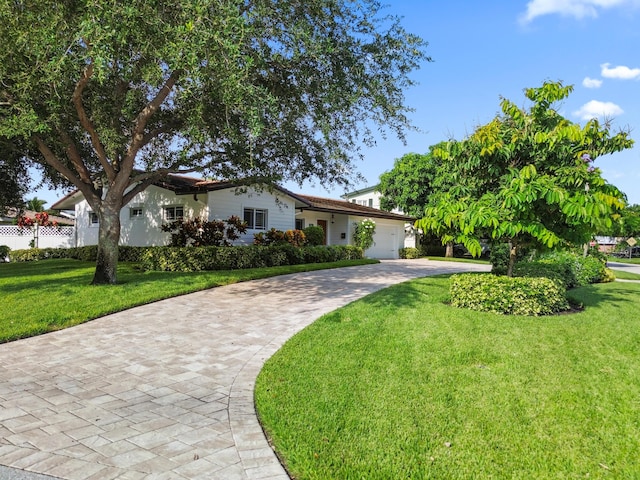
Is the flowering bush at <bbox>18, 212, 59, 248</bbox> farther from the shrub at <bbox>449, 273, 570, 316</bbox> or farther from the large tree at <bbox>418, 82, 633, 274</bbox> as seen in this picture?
the shrub at <bbox>449, 273, 570, 316</bbox>

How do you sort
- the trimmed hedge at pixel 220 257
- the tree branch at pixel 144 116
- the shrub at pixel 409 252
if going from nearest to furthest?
the tree branch at pixel 144 116 < the trimmed hedge at pixel 220 257 < the shrub at pixel 409 252

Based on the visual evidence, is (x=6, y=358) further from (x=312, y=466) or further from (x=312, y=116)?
(x=312, y=116)

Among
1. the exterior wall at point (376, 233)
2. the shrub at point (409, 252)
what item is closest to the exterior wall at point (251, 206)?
the exterior wall at point (376, 233)

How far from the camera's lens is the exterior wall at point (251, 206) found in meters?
17.9

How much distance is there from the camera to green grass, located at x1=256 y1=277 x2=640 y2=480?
9.23 ft

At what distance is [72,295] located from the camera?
898 centimetres

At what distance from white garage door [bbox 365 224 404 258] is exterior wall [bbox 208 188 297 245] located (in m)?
7.53

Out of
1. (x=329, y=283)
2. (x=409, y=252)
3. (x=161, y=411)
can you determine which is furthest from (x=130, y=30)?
(x=409, y=252)

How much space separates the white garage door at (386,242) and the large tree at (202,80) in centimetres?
1548

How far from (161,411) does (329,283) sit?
28.3 feet

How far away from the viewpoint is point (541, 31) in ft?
30.1

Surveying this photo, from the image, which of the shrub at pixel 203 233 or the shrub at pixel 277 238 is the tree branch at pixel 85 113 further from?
the shrub at pixel 277 238

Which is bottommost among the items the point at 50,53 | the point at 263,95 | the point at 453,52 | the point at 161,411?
the point at 161,411

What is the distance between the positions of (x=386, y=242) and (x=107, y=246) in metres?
20.3
